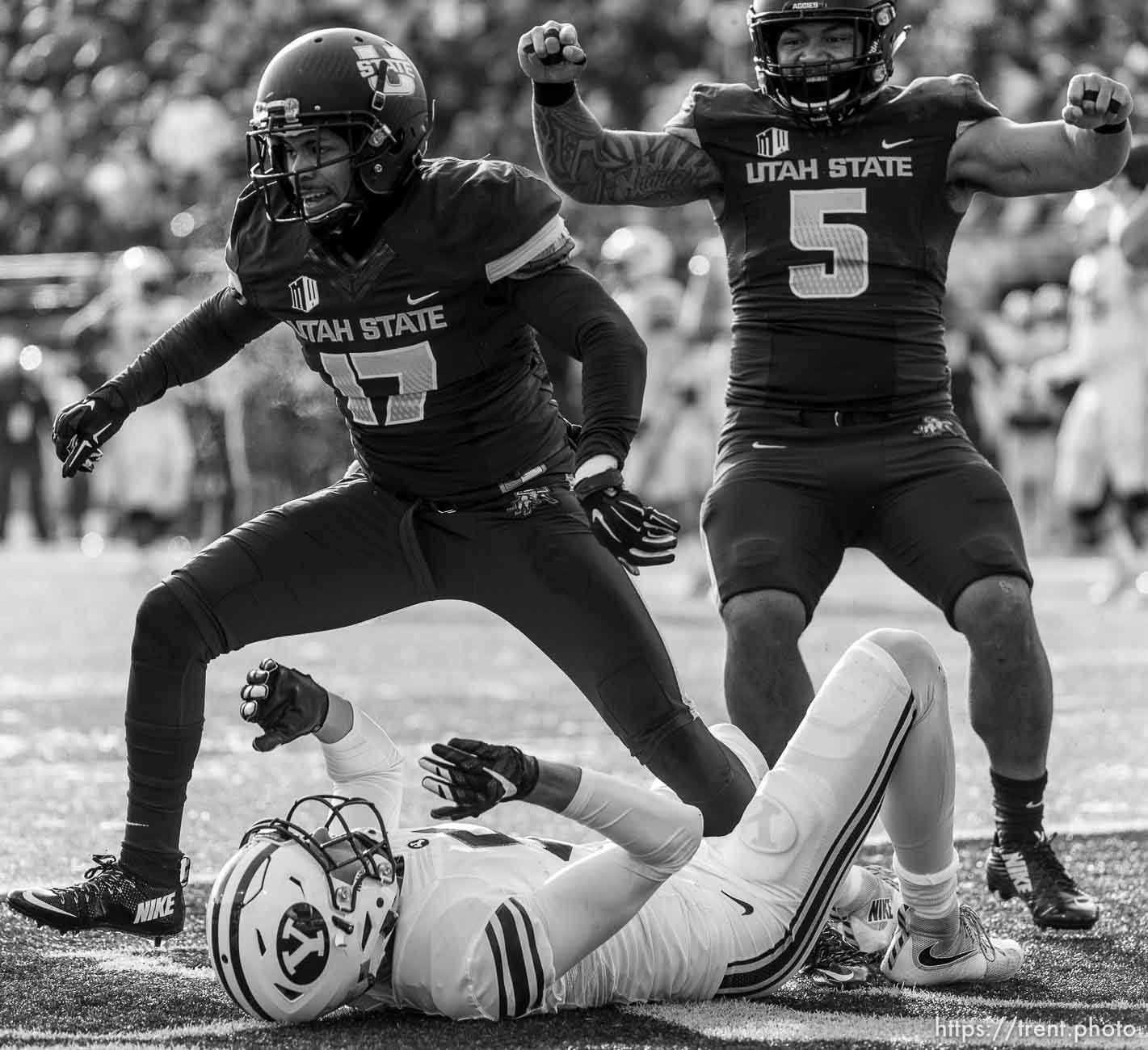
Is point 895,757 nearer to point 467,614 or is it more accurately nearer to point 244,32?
point 467,614

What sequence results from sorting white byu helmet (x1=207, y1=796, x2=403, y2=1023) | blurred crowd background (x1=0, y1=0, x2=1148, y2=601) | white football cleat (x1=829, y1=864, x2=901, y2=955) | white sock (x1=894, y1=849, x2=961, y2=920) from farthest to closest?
blurred crowd background (x1=0, y1=0, x2=1148, y2=601) < white football cleat (x1=829, y1=864, x2=901, y2=955) < white sock (x1=894, y1=849, x2=961, y2=920) < white byu helmet (x1=207, y1=796, x2=403, y2=1023)

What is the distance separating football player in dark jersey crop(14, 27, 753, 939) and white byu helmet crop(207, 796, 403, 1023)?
0.62 metres

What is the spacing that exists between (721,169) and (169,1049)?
2209 mm

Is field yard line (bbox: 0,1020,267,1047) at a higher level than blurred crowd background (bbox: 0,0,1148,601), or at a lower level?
lower

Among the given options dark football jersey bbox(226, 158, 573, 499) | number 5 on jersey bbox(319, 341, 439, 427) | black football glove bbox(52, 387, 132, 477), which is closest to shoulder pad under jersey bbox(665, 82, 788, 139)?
dark football jersey bbox(226, 158, 573, 499)

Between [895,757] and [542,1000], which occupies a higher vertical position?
[895,757]

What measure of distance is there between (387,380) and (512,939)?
129cm

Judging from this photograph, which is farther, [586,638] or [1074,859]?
[1074,859]

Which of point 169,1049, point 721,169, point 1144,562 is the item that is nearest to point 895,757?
point 169,1049

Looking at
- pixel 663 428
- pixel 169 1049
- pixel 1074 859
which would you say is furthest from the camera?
pixel 663 428

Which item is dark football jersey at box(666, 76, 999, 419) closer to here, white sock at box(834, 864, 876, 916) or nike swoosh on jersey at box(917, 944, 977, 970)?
white sock at box(834, 864, 876, 916)

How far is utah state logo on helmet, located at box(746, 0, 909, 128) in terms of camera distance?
4.14 m

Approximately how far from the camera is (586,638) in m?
3.75

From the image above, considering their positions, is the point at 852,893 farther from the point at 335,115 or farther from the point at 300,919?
the point at 335,115
